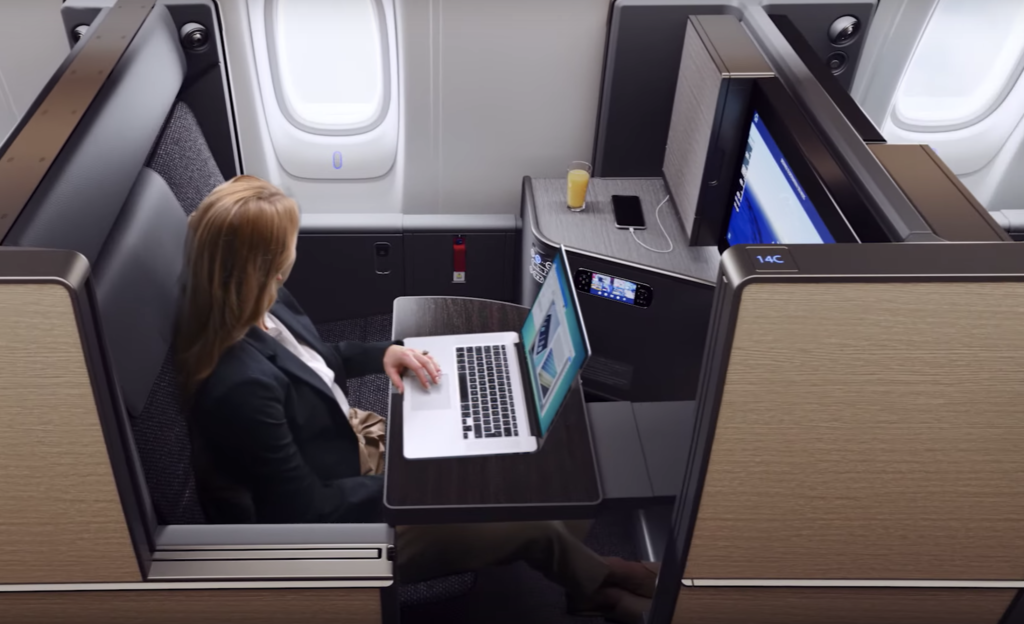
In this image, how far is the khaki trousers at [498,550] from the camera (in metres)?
1.86

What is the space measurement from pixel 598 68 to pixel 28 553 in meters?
2.10

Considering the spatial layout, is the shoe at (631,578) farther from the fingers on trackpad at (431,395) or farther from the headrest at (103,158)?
the headrest at (103,158)

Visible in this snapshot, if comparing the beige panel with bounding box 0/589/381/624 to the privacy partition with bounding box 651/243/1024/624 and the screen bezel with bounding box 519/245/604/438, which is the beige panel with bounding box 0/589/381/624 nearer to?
the screen bezel with bounding box 519/245/604/438

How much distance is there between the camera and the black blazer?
1.65 meters

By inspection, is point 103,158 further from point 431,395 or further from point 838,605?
point 838,605

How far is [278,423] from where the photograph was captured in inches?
65.8

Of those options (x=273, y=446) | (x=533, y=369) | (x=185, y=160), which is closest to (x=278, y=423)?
(x=273, y=446)

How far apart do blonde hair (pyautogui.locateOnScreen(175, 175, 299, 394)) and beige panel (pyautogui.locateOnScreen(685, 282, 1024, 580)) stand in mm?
955

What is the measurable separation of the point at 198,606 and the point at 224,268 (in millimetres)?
642

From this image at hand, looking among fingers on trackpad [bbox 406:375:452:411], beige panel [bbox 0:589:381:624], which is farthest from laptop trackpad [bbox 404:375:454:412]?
beige panel [bbox 0:589:381:624]

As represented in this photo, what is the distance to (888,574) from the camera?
1.49 metres

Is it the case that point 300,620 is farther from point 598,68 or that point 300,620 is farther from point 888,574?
point 598,68

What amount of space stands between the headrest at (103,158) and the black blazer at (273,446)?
360 mm

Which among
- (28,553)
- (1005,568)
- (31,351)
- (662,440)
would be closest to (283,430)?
(28,553)
